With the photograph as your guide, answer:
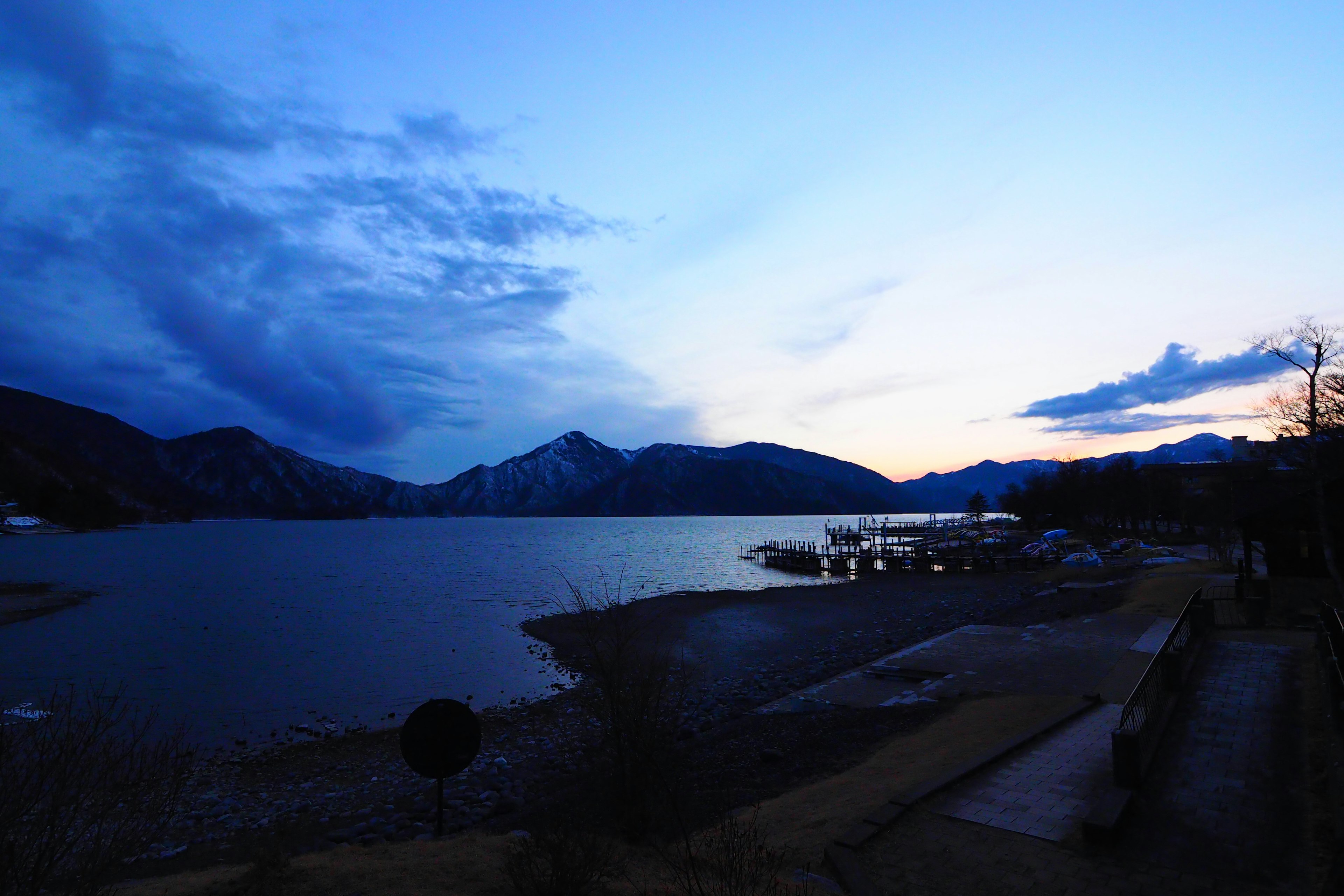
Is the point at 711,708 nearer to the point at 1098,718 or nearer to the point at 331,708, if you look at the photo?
the point at 1098,718

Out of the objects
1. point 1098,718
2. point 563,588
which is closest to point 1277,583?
point 1098,718

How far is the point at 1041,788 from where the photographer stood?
27.3ft

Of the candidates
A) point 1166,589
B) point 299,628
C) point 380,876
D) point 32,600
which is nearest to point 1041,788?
point 380,876

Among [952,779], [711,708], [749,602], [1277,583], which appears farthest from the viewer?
[749,602]

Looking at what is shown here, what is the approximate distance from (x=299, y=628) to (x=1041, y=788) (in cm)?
3301

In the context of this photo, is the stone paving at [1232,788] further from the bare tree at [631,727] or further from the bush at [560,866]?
the bush at [560,866]

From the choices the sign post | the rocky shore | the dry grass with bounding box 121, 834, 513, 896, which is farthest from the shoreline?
the dry grass with bounding box 121, 834, 513, 896

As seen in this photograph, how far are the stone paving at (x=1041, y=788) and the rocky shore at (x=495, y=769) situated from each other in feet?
10.7

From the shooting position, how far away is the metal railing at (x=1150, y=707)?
311 inches

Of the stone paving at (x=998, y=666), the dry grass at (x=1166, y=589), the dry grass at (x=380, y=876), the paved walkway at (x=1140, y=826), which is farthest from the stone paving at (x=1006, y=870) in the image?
the dry grass at (x=1166, y=589)

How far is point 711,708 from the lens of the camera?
17406 millimetres

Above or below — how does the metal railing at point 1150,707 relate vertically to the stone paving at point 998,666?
above

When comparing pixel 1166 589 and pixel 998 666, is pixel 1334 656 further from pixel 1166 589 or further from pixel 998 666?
pixel 1166 589

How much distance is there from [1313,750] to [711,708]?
11.6 m
